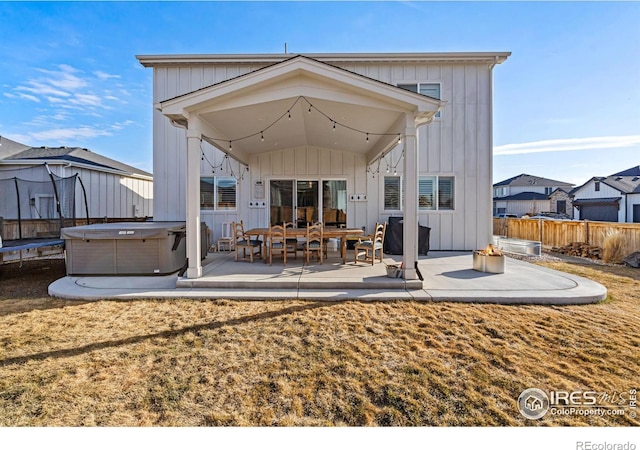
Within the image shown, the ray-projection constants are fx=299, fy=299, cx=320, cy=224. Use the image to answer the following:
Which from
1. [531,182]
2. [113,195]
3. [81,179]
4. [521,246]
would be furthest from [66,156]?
[531,182]

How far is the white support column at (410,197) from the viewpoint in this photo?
488 centimetres

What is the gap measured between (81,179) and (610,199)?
95.7ft

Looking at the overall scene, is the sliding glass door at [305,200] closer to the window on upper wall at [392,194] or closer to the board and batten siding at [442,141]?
the window on upper wall at [392,194]

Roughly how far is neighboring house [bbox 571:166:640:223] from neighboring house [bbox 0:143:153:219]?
27503mm

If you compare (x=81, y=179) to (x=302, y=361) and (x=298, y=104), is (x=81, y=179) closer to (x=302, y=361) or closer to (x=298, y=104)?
(x=298, y=104)

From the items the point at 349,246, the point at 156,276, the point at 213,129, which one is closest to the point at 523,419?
the point at 156,276

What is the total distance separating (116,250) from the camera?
18.2 ft

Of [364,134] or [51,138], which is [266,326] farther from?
[51,138]

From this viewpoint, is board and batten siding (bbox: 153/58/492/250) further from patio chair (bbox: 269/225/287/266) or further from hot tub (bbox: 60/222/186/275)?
patio chair (bbox: 269/225/287/266)

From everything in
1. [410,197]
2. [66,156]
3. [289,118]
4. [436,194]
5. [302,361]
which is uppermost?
[66,156]

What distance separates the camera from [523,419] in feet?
6.53

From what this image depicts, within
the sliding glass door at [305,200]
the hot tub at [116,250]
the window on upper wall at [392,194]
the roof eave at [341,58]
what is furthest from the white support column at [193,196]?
the window on upper wall at [392,194]

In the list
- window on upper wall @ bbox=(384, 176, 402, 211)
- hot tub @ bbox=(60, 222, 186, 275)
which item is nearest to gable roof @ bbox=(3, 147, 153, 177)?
hot tub @ bbox=(60, 222, 186, 275)
